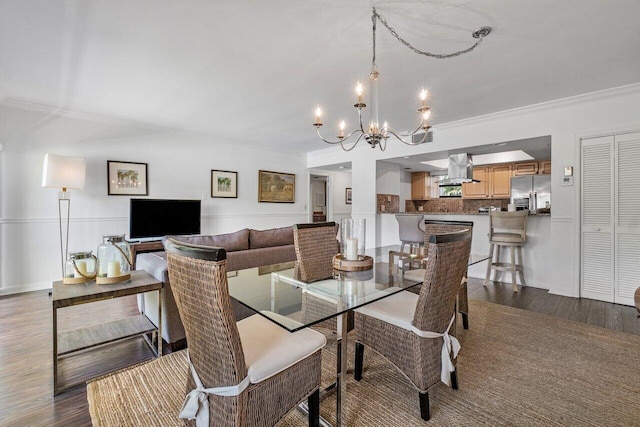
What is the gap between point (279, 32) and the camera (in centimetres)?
214

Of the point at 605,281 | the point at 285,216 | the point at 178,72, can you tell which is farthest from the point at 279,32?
the point at 285,216

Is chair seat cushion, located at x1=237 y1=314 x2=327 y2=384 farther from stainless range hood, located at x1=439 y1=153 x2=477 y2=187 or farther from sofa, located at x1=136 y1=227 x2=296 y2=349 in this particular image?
stainless range hood, located at x1=439 y1=153 x2=477 y2=187

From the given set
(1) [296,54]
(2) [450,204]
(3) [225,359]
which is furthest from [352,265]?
(2) [450,204]

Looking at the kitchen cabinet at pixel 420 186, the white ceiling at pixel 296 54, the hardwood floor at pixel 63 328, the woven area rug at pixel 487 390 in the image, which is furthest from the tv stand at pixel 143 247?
the kitchen cabinet at pixel 420 186

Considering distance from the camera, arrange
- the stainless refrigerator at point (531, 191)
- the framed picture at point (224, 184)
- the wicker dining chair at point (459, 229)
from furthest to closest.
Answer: the stainless refrigerator at point (531, 191) < the framed picture at point (224, 184) < the wicker dining chair at point (459, 229)

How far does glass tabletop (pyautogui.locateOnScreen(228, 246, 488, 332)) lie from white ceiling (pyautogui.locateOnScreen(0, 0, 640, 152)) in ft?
5.74

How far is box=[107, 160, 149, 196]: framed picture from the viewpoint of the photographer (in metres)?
4.33

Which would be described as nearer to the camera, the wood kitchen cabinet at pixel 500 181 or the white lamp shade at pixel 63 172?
the white lamp shade at pixel 63 172

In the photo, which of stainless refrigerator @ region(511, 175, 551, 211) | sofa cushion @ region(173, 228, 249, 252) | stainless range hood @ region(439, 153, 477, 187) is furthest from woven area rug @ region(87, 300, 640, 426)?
stainless refrigerator @ region(511, 175, 551, 211)

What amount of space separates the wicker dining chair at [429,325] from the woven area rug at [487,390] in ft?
0.81

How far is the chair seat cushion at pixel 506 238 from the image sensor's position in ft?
12.4

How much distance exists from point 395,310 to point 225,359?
39.3 inches

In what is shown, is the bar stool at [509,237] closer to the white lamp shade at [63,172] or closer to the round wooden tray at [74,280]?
the round wooden tray at [74,280]

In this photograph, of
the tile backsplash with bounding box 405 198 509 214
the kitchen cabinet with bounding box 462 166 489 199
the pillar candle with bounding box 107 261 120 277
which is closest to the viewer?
the pillar candle with bounding box 107 261 120 277
